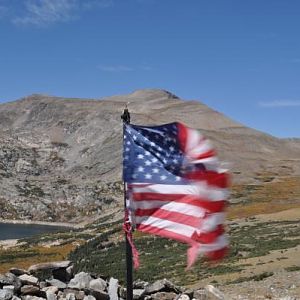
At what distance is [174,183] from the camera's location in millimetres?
11680

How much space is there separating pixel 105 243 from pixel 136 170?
239 ft

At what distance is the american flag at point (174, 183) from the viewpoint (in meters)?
11.3

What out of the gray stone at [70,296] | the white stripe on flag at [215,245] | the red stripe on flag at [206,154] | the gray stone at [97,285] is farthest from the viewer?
the gray stone at [97,285]

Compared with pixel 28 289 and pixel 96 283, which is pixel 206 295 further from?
pixel 28 289

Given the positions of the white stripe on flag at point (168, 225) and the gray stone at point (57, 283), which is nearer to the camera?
the white stripe on flag at point (168, 225)

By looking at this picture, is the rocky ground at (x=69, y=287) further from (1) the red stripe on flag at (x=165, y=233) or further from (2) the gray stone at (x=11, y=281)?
(1) the red stripe on flag at (x=165, y=233)

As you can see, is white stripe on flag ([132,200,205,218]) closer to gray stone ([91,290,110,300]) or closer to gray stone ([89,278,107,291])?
gray stone ([91,290,110,300])

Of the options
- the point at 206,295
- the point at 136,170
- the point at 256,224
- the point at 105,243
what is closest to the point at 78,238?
the point at 105,243

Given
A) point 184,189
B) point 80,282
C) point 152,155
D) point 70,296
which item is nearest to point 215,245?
point 184,189

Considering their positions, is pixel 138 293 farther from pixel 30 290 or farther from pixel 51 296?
pixel 30 290

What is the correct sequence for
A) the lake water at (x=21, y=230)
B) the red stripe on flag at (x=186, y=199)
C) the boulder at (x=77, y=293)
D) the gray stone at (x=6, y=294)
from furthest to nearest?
the lake water at (x=21, y=230), the boulder at (x=77, y=293), the gray stone at (x=6, y=294), the red stripe on flag at (x=186, y=199)

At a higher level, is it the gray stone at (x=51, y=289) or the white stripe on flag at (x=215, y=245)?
the white stripe on flag at (x=215, y=245)

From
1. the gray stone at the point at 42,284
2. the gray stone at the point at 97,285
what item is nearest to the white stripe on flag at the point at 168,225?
the gray stone at the point at 97,285

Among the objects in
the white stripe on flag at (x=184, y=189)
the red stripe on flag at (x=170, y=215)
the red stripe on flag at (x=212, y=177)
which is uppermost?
the red stripe on flag at (x=212, y=177)
